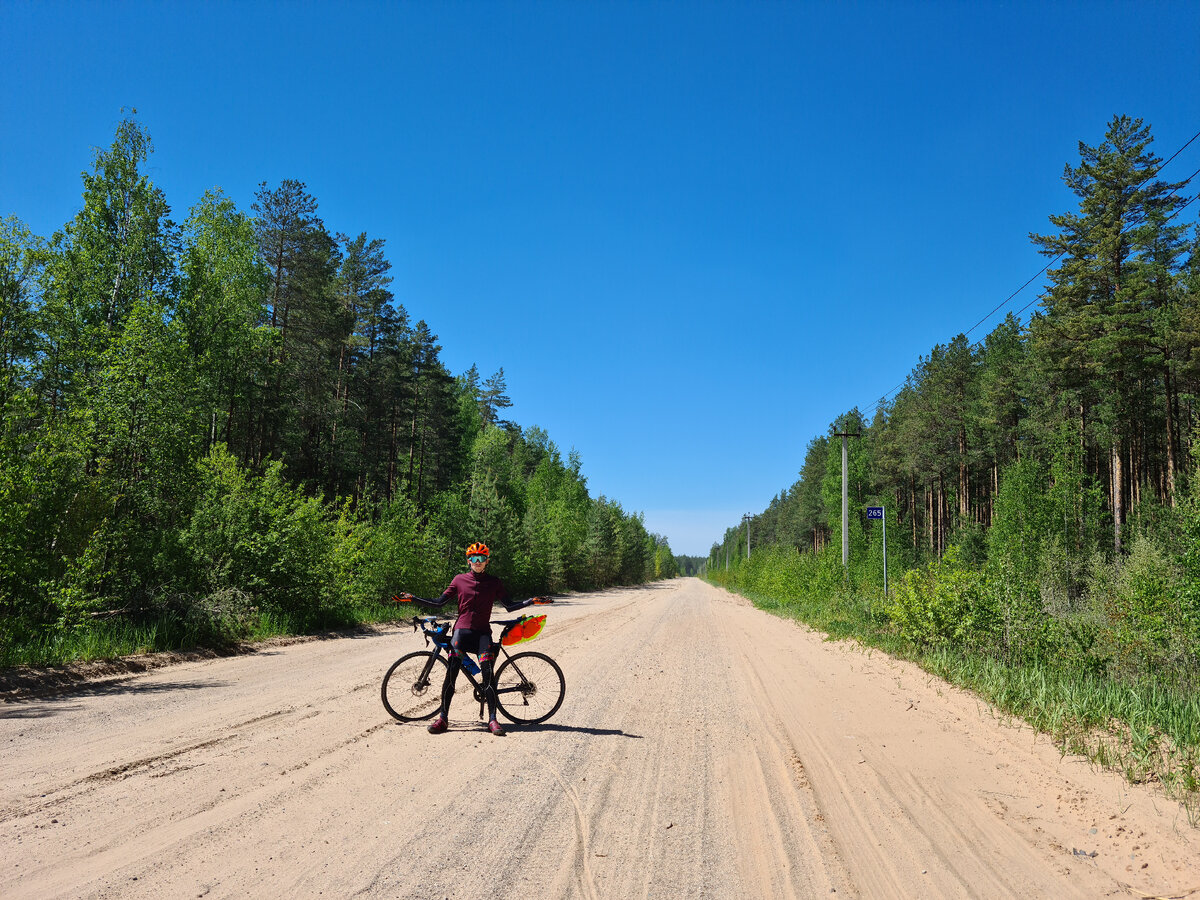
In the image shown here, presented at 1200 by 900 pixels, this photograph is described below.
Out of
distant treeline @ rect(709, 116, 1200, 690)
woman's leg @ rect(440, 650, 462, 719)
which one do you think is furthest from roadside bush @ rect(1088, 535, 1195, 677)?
woman's leg @ rect(440, 650, 462, 719)

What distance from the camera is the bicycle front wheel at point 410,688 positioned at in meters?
6.94

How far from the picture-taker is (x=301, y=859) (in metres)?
3.63

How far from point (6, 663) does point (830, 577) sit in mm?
21917

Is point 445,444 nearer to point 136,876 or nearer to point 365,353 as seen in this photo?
point 365,353

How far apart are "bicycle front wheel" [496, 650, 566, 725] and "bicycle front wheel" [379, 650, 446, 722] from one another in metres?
0.74

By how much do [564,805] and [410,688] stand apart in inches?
137

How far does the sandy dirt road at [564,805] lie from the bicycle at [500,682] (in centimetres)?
22

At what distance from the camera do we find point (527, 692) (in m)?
7.04

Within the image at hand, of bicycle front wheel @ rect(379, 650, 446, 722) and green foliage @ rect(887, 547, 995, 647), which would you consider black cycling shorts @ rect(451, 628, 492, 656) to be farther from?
green foliage @ rect(887, 547, 995, 647)

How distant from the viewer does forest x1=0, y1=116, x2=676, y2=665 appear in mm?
10219

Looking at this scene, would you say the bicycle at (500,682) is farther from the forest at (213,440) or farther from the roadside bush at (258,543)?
the roadside bush at (258,543)

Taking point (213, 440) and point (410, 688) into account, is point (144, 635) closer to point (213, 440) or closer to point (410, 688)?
point (410, 688)

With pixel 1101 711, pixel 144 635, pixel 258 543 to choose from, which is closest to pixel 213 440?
pixel 258 543

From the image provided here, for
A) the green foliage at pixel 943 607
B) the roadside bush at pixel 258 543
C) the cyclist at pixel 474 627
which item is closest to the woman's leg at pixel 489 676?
the cyclist at pixel 474 627
